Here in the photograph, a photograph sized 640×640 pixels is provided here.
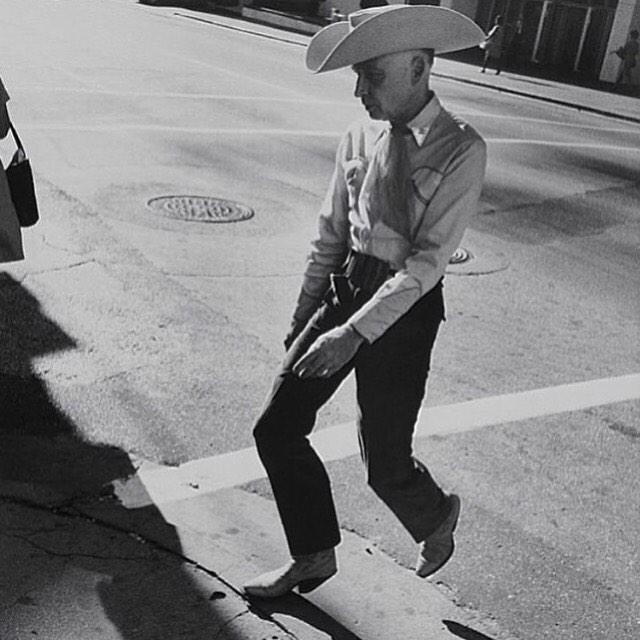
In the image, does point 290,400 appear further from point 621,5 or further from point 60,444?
point 621,5

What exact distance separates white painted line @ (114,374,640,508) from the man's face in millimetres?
2243

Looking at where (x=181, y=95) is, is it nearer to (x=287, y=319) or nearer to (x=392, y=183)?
(x=287, y=319)

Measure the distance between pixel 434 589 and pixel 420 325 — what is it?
4.26ft

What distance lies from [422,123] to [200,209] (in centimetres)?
662

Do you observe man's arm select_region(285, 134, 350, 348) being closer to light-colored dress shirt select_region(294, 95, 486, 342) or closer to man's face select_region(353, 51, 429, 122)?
light-colored dress shirt select_region(294, 95, 486, 342)

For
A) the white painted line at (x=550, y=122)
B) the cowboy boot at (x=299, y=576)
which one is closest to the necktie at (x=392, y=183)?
the cowboy boot at (x=299, y=576)

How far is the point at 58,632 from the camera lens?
3752mm

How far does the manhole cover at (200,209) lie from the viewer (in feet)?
32.1

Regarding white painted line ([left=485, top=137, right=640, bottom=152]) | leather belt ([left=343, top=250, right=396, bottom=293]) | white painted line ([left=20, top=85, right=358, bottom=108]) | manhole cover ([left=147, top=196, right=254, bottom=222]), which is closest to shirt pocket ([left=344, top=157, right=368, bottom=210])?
leather belt ([left=343, top=250, right=396, bottom=293])

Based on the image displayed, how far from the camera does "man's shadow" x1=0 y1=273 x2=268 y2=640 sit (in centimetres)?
390

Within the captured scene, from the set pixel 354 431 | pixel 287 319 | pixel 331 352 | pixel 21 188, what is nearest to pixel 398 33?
pixel 331 352

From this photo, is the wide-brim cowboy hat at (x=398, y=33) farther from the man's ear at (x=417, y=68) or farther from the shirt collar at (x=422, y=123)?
the shirt collar at (x=422, y=123)

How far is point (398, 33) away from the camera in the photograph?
3443mm

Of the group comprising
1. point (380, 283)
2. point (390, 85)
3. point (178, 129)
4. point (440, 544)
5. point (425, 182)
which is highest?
point (390, 85)
